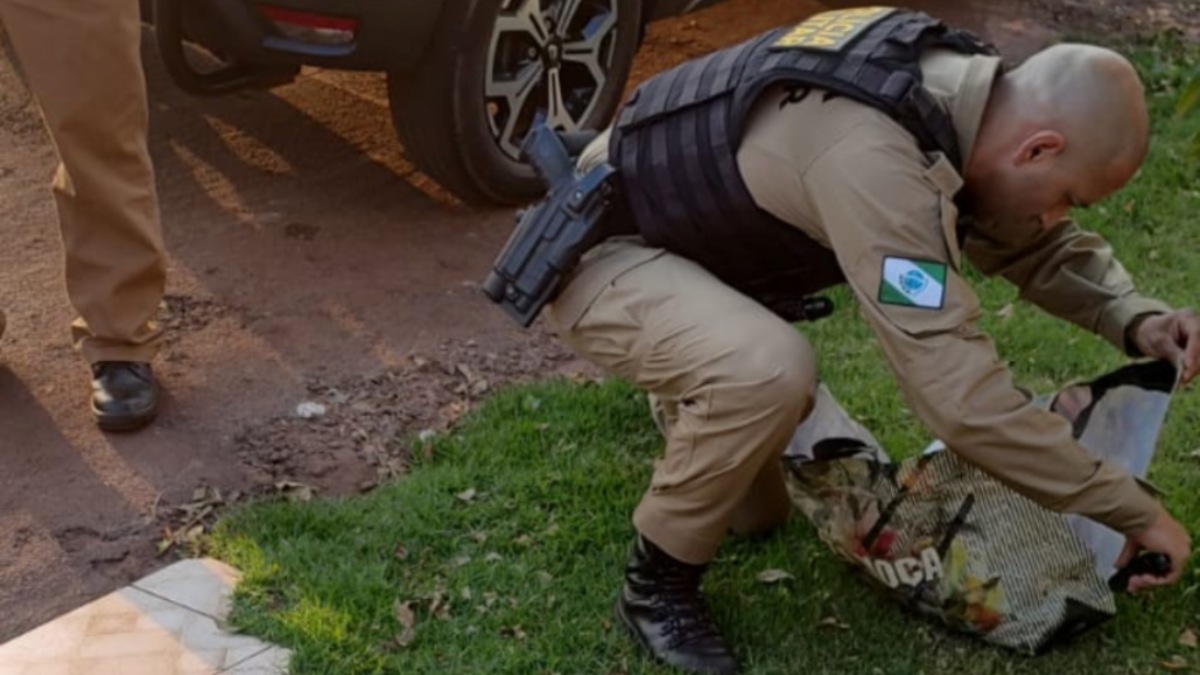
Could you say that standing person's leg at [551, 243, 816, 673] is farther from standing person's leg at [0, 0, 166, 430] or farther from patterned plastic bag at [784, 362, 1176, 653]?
standing person's leg at [0, 0, 166, 430]

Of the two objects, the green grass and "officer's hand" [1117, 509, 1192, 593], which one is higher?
"officer's hand" [1117, 509, 1192, 593]

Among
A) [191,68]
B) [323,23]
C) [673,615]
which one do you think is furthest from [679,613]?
[191,68]

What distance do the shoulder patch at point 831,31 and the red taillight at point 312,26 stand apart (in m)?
1.66

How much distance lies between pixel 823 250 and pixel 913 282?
383 millimetres

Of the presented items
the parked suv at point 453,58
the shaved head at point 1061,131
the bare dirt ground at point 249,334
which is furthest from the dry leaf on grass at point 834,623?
the parked suv at point 453,58

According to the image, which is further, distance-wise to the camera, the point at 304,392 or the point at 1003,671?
the point at 304,392

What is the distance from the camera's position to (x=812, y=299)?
3.34m

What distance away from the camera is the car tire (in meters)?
4.62

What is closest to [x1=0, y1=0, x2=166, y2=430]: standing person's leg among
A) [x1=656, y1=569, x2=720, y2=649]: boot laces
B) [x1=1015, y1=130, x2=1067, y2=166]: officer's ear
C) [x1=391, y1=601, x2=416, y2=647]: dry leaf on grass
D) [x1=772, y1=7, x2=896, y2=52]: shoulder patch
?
[x1=391, y1=601, x2=416, y2=647]: dry leaf on grass

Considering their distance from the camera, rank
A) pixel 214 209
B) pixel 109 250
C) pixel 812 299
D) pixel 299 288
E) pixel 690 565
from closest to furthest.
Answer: pixel 690 565, pixel 812 299, pixel 109 250, pixel 299 288, pixel 214 209

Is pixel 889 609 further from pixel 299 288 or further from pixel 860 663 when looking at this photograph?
pixel 299 288

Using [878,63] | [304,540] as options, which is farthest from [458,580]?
[878,63]

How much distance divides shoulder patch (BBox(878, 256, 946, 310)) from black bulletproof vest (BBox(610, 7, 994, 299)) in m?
0.21

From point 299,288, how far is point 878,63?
7.32 ft
